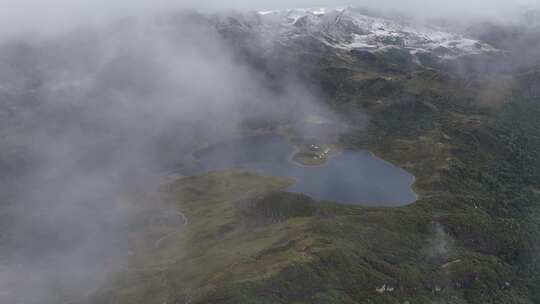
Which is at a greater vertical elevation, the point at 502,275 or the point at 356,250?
the point at 356,250

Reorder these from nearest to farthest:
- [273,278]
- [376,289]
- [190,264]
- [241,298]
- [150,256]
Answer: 1. [241,298]
2. [273,278]
3. [376,289]
4. [190,264]
5. [150,256]

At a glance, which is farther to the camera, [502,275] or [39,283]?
[502,275]

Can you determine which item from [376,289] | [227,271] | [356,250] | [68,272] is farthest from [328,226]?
[68,272]

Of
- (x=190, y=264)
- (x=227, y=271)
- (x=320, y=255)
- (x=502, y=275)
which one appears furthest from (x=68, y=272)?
(x=502, y=275)

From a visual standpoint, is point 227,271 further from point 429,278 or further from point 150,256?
point 429,278

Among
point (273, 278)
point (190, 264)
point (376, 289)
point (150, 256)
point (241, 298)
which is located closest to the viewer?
point (241, 298)

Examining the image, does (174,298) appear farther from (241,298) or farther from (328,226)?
(328,226)

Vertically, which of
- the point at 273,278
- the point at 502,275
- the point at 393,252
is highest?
the point at 273,278

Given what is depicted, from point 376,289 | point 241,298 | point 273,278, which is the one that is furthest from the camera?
point 376,289

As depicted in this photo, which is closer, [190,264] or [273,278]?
[273,278]
